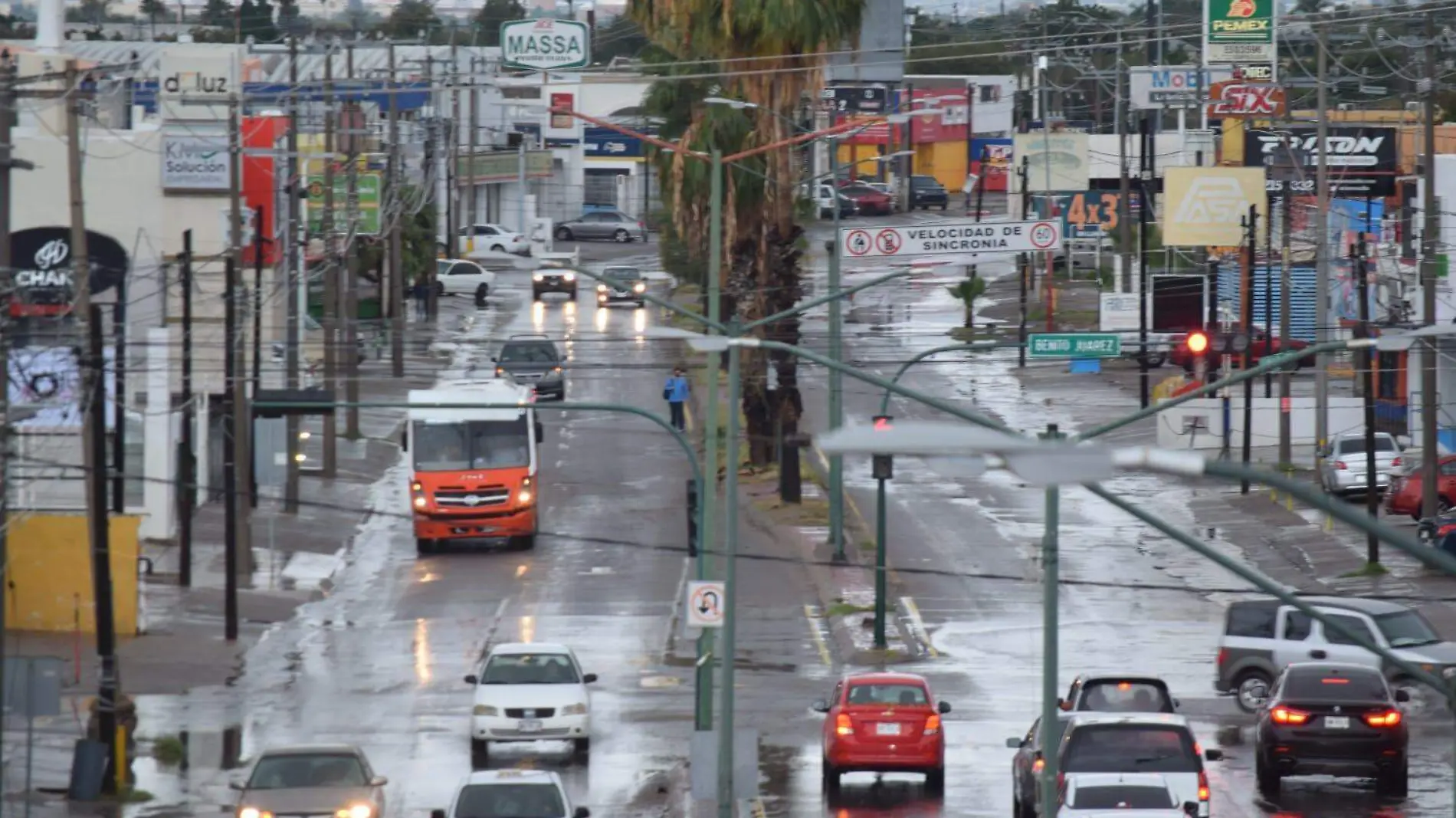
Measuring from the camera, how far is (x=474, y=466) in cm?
4328

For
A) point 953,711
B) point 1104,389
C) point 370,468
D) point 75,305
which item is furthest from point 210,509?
point 1104,389

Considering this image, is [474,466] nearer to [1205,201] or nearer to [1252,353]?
[1252,353]

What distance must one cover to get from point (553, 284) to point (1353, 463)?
134 feet

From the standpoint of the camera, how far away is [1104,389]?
65.8m

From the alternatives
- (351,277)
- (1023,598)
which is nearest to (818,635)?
(1023,598)

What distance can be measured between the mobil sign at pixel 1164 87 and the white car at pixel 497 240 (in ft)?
87.9

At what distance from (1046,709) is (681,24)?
2704 centimetres

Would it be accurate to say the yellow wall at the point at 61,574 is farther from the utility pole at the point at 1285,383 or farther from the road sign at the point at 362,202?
the utility pole at the point at 1285,383

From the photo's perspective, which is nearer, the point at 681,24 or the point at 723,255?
the point at 681,24

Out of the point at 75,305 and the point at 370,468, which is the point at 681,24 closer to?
the point at 370,468

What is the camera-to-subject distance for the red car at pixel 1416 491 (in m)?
46.1

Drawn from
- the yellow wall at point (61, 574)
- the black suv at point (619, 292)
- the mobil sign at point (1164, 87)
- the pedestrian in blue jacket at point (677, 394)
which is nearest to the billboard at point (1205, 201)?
the pedestrian in blue jacket at point (677, 394)

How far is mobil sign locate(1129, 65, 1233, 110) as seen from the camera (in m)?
87.2

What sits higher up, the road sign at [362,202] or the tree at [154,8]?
the tree at [154,8]
